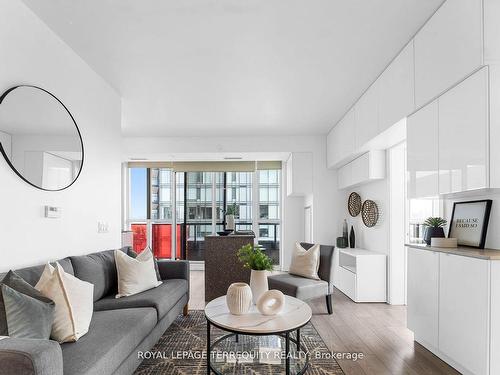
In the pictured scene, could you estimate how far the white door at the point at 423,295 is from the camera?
2537mm

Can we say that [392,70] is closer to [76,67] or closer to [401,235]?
[401,235]

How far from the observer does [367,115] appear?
379cm

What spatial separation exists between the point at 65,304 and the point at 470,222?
2.83 metres

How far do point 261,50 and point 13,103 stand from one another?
1.92m

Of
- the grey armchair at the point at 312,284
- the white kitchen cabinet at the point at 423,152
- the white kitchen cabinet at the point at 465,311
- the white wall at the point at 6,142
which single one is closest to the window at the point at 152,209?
the grey armchair at the point at 312,284

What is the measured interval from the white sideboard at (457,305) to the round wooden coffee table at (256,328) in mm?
982

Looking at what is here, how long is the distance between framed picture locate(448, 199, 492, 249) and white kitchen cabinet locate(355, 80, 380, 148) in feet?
3.94

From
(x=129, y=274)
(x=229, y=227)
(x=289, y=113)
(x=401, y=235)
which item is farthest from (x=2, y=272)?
(x=401, y=235)

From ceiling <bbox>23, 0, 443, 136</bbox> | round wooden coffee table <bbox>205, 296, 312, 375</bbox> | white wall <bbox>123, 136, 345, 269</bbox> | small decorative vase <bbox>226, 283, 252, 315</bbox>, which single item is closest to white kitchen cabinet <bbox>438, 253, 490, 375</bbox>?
round wooden coffee table <bbox>205, 296, 312, 375</bbox>

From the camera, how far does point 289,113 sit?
4.66m

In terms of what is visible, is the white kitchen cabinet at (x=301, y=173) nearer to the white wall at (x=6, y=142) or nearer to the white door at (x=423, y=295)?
the white door at (x=423, y=295)

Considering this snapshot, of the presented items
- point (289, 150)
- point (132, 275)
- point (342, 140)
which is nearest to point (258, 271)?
point (132, 275)

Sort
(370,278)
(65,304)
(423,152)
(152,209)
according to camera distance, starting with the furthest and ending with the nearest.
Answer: (152,209) → (370,278) → (423,152) → (65,304)

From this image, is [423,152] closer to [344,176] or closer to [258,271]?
[258,271]
